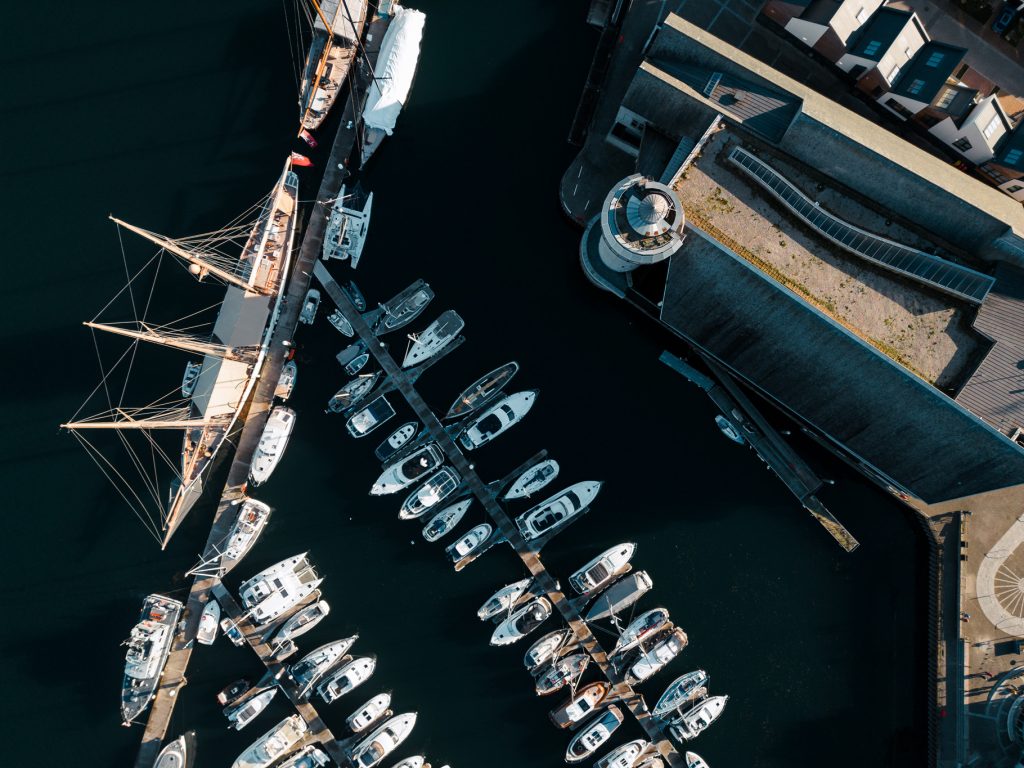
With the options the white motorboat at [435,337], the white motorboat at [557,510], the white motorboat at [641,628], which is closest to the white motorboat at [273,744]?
the white motorboat at [557,510]

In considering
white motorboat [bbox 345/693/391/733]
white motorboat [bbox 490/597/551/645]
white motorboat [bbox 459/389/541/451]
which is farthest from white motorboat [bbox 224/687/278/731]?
white motorboat [bbox 459/389/541/451]

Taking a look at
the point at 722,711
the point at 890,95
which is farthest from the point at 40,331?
the point at 890,95

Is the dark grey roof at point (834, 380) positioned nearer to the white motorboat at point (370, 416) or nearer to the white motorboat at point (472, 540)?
the white motorboat at point (472, 540)

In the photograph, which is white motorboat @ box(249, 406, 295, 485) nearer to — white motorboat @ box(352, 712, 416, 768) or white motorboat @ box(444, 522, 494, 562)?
white motorboat @ box(444, 522, 494, 562)

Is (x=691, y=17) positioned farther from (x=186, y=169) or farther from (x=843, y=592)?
(x=843, y=592)

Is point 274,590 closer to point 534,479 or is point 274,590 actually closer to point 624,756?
point 534,479

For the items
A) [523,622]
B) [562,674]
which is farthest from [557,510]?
[562,674]
